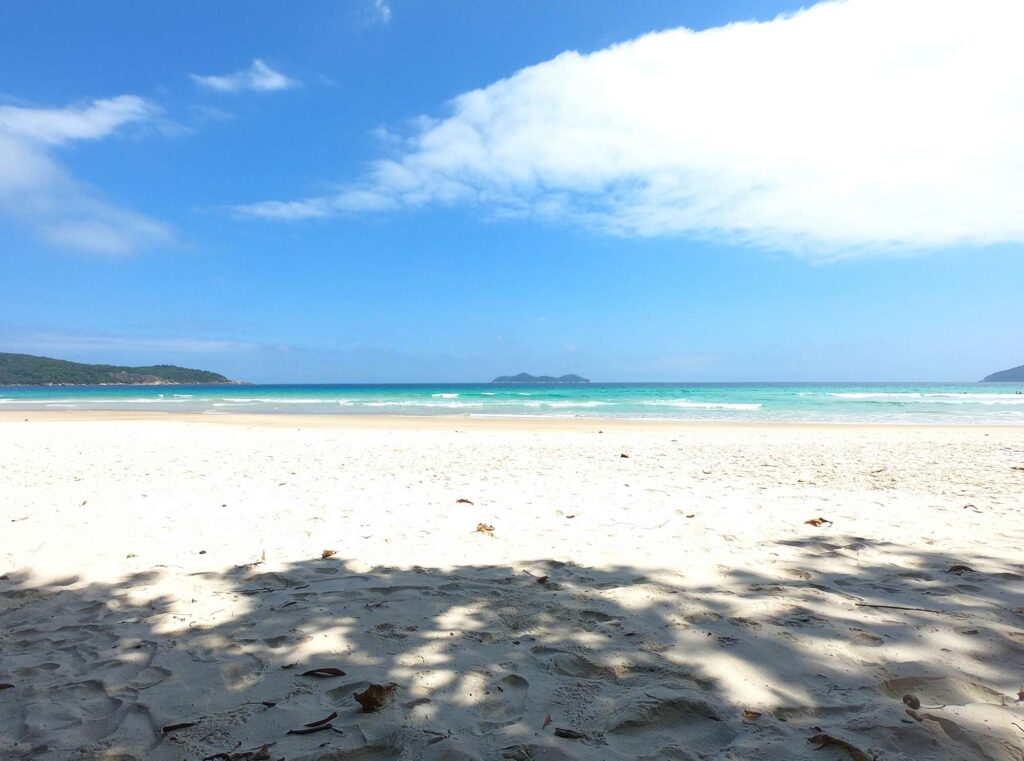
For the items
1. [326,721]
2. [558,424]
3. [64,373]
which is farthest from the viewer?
[64,373]

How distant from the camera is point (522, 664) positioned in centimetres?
264

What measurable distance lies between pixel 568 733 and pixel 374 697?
84 centimetres

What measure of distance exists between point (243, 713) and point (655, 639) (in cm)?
197

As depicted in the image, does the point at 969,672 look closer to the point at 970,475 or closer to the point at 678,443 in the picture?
the point at 970,475

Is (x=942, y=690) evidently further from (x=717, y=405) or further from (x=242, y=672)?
(x=717, y=405)

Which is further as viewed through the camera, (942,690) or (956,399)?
(956,399)

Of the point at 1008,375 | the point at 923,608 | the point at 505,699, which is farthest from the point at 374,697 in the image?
the point at 1008,375

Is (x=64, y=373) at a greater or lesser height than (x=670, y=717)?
greater

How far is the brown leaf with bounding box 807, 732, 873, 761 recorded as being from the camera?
191 centimetres

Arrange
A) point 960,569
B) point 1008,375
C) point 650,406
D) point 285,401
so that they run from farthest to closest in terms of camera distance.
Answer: point 1008,375 < point 285,401 < point 650,406 < point 960,569

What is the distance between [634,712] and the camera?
7.30 feet

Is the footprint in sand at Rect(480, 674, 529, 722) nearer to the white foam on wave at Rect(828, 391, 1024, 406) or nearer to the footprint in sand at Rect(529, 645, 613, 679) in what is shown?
the footprint in sand at Rect(529, 645, 613, 679)

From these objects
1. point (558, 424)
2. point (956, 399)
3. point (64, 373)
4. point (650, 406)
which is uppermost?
point (64, 373)

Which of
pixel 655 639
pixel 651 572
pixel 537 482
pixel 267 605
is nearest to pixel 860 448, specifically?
pixel 537 482
